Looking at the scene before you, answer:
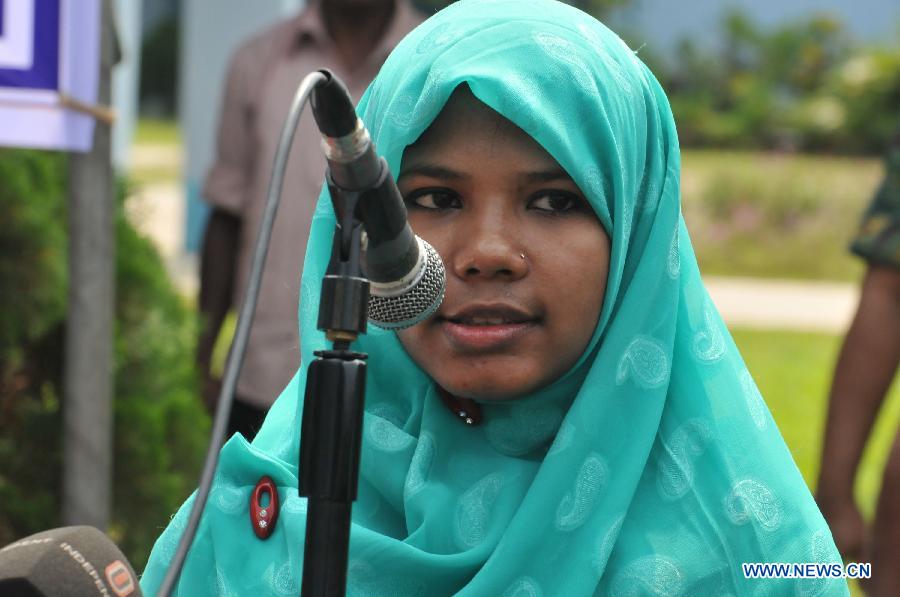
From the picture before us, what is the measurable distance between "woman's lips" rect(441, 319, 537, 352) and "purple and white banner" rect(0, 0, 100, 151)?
137 centimetres

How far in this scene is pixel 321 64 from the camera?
14.4 feet

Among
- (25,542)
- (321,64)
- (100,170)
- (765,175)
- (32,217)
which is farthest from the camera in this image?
(765,175)

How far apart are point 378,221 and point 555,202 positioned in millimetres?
387

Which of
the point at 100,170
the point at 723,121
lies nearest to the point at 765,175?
the point at 723,121

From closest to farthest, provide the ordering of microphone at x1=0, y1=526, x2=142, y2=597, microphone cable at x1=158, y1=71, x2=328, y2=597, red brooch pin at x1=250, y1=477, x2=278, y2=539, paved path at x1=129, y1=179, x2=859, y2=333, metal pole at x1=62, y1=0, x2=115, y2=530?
microphone at x1=0, y1=526, x2=142, y2=597 < microphone cable at x1=158, y1=71, x2=328, y2=597 < red brooch pin at x1=250, y1=477, x2=278, y2=539 < metal pole at x1=62, y1=0, x2=115, y2=530 < paved path at x1=129, y1=179, x2=859, y2=333

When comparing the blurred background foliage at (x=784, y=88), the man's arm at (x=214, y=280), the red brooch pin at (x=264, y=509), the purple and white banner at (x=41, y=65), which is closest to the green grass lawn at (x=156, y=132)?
the blurred background foliage at (x=784, y=88)

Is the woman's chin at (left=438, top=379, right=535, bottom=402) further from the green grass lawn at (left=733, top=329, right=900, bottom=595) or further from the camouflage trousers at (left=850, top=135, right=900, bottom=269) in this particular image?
the green grass lawn at (left=733, top=329, right=900, bottom=595)

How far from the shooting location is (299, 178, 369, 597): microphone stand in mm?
1423

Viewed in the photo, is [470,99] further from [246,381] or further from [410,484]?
[246,381]

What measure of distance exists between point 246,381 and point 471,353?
2.58 m

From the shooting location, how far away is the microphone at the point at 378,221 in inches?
55.0

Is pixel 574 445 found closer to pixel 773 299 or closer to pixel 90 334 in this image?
pixel 90 334

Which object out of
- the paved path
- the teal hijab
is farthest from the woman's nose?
the paved path

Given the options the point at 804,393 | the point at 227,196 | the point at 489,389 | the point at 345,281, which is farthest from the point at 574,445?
the point at 804,393
